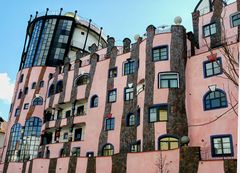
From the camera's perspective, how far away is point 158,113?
2442 cm

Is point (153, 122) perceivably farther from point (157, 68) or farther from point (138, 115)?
point (157, 68)

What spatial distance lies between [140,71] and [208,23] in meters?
8.47

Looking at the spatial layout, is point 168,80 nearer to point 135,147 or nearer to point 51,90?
point 135,147

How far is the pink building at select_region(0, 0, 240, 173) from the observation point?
2191 centimetres

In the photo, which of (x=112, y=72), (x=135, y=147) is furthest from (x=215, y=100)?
(x=112, y=72)

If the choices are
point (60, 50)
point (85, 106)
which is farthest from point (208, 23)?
point (60, 50)

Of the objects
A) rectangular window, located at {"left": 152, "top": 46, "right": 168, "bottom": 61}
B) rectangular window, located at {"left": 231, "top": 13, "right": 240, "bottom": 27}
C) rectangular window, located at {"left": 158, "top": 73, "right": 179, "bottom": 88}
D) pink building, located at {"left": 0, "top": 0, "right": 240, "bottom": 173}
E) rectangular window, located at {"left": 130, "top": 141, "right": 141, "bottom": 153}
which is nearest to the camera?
pink building, located at {"left": 0, "top": 0, "right": 240, "bottom": 173}

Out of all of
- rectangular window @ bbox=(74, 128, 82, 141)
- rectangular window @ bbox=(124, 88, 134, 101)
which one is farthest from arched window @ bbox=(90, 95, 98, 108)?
rectangular window @ bbox=(124, 88, 134, 101)

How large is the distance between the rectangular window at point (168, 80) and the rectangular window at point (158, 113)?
1985mm

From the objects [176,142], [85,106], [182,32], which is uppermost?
[182,32]

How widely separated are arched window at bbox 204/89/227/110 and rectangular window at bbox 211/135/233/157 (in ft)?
8.16

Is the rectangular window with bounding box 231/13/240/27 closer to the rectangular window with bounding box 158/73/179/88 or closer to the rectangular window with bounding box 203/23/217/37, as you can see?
the rectangular window with bounding box 203/23/217/37

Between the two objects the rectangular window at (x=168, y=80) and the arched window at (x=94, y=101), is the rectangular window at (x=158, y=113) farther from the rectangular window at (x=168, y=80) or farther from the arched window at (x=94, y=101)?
the arched window at (x=94, y=101)

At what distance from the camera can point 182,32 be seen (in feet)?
89.2
